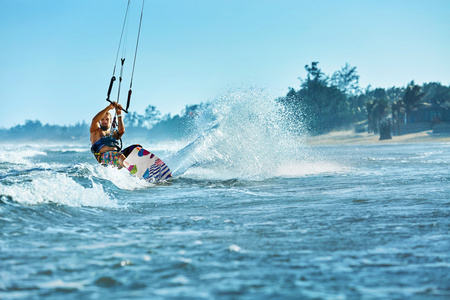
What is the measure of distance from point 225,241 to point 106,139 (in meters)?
7.52

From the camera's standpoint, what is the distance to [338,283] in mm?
3295

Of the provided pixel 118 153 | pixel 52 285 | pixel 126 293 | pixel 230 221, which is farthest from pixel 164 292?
pixel 118 153

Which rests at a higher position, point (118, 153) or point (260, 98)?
point (260, 98)

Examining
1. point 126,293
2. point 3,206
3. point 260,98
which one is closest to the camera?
point 126,293

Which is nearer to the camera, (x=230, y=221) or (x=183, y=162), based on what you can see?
(x=230, y=221)

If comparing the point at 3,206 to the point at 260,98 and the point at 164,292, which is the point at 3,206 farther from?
the point at 260,98

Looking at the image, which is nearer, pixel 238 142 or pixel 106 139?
pixel 106 139

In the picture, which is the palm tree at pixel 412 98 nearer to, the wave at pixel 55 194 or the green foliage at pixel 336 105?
the green foliage at pixel 336 105

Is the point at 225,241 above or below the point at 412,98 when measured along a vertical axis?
below

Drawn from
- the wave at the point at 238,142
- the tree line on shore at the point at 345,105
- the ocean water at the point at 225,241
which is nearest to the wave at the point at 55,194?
the ocean water at the point at 225,241

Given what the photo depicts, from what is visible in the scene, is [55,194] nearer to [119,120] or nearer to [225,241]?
[225,241]

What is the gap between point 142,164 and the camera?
11.6 meters

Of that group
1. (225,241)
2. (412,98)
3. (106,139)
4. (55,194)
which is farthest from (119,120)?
(412,98)

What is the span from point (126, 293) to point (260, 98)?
12.9 m
